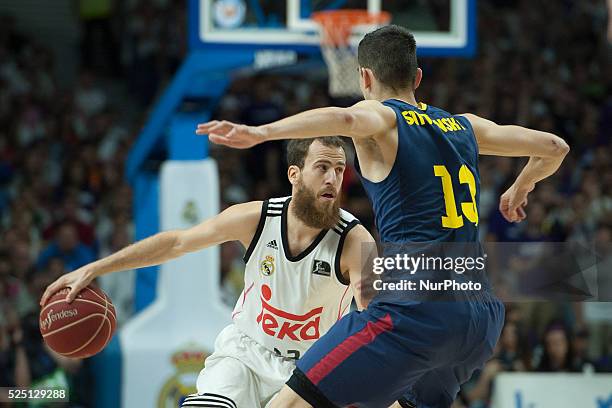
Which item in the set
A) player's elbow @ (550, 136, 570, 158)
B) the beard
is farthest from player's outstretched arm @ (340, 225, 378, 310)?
player's elbow @ (550, 136, 570, 158)

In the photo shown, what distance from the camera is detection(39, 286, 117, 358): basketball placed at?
17.7 ft

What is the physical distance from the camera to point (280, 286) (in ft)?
18.1

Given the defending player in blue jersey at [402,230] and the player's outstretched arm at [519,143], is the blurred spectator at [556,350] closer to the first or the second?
the player's outstretched arm at [519,143]

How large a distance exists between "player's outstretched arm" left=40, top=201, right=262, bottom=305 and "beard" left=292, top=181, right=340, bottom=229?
0.26m

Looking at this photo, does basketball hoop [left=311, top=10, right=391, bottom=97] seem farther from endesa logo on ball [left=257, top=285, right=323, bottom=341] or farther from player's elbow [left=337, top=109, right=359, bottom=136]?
player's elbow [left=337, top=109, right=359, bottom=136]

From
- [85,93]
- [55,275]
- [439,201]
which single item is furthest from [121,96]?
[439,201]

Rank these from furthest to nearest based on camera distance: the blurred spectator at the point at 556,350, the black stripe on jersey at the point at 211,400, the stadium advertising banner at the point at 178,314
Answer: the stadium advertising banner at the point at 178,314, the blurred spectator at the point at 556,350, the black stripe on jersey at the point at 211,400

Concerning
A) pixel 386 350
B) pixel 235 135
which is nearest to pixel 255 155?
pixel 386 350

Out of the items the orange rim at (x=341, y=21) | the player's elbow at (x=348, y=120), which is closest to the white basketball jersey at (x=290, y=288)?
the player's elbow at (x=348, y=120)

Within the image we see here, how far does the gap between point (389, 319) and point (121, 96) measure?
1214 cm

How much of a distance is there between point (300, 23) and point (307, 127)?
5.35 metres

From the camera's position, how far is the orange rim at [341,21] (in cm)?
910

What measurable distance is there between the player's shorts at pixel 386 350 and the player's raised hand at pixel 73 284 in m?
1.36

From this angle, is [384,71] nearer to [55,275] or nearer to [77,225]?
[55,275]
